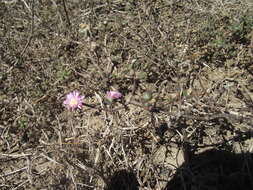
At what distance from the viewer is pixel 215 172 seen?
1.97 metres

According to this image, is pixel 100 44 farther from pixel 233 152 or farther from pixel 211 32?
pixel 233 152

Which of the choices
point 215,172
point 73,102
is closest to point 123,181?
point 215,172

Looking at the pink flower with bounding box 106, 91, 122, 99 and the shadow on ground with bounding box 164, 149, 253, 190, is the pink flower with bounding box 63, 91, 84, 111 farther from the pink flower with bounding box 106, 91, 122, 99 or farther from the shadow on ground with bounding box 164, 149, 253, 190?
the shadow on ground with bounding box 164, 149, 253, 190

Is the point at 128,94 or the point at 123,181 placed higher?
the point at 128,94

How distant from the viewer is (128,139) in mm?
2191

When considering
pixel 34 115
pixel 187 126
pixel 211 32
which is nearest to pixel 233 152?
pixel 187 126

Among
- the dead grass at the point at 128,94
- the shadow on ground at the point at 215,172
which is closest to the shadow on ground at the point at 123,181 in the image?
the dead grass at the point at 128,94

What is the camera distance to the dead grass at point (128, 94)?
2.03 meters

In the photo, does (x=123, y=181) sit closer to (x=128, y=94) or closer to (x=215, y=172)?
(x=215, y=172)

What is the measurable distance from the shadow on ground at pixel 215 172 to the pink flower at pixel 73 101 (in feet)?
2.75

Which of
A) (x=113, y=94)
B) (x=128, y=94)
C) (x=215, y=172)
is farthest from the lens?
(x=128, y=94)

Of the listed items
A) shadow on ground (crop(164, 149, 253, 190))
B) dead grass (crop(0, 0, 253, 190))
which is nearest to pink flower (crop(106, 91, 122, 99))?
dead grass (crop(0, 0, 253, 190))

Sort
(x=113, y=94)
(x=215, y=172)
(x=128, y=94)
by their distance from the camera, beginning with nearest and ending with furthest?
1. (x=215, y=172)
2. (x=113, y=94)
3. (x=128, y=94)

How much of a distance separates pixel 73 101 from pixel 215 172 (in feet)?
3.65
